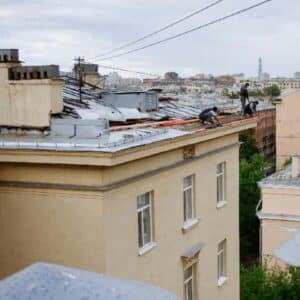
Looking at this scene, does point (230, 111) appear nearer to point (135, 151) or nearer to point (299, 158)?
point (135, 151)

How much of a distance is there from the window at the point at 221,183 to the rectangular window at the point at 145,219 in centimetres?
368

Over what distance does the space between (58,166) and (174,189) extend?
115 inches

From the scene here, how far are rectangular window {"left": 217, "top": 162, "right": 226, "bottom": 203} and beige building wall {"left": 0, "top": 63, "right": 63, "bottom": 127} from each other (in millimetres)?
4984

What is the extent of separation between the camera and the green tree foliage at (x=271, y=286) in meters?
22.2

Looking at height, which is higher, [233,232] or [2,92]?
[2,92]

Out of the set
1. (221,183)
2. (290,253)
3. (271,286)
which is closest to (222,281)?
(221,183)

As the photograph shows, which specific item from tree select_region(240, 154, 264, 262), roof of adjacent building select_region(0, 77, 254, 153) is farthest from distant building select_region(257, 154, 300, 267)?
roof of adjacent building select_region(0, 77, 254, 153)

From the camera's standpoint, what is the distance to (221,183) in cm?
1398

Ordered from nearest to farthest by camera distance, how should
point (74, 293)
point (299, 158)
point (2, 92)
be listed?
1. point (74, 293)
2. point (2, 92)
3. point (299, 158)

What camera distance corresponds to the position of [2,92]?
1005 centimetres

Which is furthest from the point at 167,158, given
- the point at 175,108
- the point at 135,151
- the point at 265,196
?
the point at 265,196

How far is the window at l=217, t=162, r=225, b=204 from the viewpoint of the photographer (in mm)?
13771

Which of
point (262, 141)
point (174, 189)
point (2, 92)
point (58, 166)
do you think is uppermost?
point (2, 92)

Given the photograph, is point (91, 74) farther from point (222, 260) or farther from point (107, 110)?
point (222, 260)
